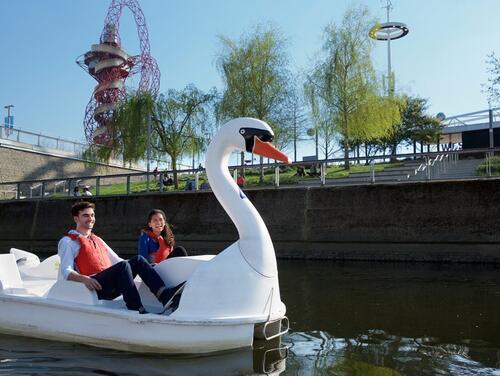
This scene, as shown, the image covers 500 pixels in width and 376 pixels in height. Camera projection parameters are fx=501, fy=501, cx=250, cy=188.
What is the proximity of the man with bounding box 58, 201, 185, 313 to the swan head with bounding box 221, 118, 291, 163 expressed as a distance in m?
1.62

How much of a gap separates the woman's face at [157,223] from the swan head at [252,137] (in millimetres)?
1427

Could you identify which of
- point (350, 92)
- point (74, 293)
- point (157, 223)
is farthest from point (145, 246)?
point (350, 92)

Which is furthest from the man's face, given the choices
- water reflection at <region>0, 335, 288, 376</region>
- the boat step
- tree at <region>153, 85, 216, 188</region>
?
tree at <region>153, 85, 216, 188</region>

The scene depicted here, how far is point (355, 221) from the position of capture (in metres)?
14.8

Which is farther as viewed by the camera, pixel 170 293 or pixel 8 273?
pixel 8 273

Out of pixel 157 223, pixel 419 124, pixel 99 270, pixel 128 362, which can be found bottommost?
pixel 128 362

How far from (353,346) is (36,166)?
110 feet

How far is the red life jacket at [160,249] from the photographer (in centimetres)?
627

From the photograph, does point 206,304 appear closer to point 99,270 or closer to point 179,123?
point 99,270

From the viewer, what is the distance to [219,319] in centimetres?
474

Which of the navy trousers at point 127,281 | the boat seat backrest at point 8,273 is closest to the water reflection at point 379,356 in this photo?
the navy trousers at point 127,281

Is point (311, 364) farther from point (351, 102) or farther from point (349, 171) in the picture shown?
point (351, 102)

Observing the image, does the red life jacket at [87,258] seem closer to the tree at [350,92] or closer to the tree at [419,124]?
the tree at [350,92]

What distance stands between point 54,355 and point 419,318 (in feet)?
14.7
